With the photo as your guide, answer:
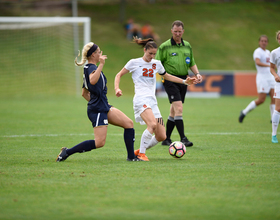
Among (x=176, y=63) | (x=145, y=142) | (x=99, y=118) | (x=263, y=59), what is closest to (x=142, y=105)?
(x=145, y=142)

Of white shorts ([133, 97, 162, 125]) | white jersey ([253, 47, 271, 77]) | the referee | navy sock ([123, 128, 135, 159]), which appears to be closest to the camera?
navy sock ([123, 128, 135, 159])

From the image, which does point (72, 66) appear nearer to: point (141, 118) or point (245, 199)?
point (141, 118)

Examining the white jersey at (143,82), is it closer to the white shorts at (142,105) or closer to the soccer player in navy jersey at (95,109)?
the white shorts at (142,105)

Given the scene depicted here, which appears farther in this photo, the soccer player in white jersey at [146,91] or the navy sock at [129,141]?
the soccer player in white jersey at [146,91]

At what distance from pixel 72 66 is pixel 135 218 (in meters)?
22.6

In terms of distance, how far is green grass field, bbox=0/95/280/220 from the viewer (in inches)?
150

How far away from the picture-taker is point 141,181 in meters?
4.90

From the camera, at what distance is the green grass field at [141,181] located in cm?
382

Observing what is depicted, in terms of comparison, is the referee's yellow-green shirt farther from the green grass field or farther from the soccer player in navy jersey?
the soccer player in navy jersey

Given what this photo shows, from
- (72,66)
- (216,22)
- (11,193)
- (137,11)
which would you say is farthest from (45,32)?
(11,193)

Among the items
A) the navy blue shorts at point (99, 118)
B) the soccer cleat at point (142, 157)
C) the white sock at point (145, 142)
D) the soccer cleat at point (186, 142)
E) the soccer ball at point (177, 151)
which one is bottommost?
the soccer cleat at point (186, 142)

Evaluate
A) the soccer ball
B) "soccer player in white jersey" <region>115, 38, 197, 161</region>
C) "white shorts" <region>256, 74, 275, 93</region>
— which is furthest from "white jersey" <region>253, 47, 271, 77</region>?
the soccer ball

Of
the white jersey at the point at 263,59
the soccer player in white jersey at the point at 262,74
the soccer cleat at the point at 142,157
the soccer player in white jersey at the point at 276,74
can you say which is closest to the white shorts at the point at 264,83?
the soccer player in white jersey at the point at 262,74

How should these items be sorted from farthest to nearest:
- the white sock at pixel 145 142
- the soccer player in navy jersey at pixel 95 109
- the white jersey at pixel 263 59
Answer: the white jersey at pixel 263 59, the white sock at pixel 145 142, the soccer player in navy jersey at pixel 95 109
